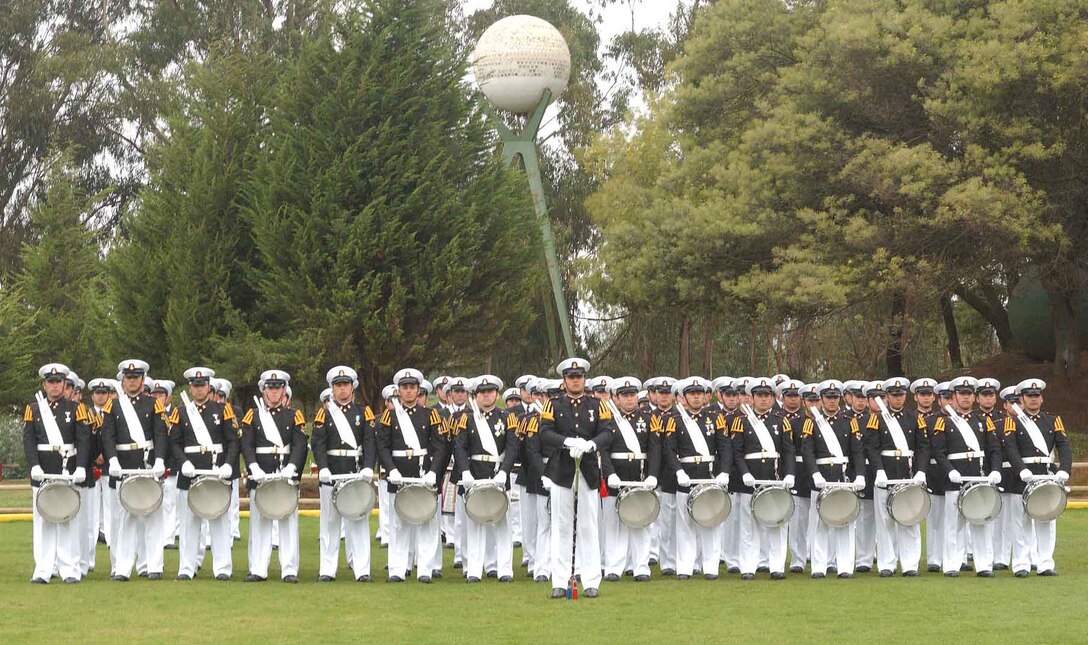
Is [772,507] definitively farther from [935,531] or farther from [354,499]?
[354,499]

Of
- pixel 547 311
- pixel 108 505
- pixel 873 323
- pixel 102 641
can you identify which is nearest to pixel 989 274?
pixel 873 323

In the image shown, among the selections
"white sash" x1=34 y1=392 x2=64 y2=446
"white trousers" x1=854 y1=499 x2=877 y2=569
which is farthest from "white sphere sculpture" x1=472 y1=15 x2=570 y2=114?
"white sash" x1=34 y1=392 x2=64 y2=446

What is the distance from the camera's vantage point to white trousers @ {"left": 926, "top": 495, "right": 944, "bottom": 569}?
16156 mm

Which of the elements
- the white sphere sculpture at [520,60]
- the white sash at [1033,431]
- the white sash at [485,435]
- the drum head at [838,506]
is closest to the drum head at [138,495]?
the white sash at [485,435]

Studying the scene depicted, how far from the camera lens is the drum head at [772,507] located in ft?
50.8

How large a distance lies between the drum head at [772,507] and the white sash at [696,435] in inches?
27.4

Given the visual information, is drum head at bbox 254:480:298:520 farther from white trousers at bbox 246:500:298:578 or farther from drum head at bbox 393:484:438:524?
drum head at bbox 393:484:438:524

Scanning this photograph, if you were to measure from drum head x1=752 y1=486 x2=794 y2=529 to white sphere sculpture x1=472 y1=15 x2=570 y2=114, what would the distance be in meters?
22.5

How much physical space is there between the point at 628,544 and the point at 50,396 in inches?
235

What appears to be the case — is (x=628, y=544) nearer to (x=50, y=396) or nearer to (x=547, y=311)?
(x=50, y=396)

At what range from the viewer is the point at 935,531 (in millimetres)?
16375

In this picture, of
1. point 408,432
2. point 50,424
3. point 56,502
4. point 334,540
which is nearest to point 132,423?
point 50,424

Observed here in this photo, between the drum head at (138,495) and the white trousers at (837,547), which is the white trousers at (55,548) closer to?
the drum head at (138,495)

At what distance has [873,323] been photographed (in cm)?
3659
